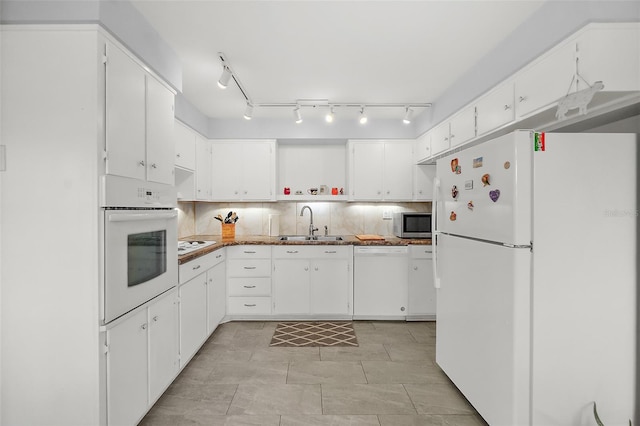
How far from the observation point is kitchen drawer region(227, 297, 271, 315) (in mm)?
3943

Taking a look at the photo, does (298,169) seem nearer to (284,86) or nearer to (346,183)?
(346,183)

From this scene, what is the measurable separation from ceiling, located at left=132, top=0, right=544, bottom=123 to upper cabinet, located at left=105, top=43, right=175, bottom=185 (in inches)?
19.1

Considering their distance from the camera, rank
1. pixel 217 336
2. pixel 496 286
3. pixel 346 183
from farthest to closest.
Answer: pixel 346 183
pixel 217 336
pixel 496 286

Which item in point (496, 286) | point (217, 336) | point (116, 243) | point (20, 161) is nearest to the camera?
point (20, 161)

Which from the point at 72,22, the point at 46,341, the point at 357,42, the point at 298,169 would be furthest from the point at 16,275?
the point at 298,169

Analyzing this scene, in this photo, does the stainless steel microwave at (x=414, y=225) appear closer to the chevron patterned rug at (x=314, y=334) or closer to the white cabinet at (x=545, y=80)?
the chevron patterned rug at (x=314, y=334)

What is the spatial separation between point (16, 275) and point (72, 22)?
1.27 metres

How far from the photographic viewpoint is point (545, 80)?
1.98 metres

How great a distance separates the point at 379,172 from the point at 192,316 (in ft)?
9.19

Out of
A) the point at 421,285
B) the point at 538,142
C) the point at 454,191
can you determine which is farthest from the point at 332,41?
the point at 421,285

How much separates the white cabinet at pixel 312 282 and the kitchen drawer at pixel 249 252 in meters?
0.11

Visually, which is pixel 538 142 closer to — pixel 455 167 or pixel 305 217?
pixel 455 167

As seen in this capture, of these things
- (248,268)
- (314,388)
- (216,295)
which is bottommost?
(314,388)

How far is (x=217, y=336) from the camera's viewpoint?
11.5 feet
